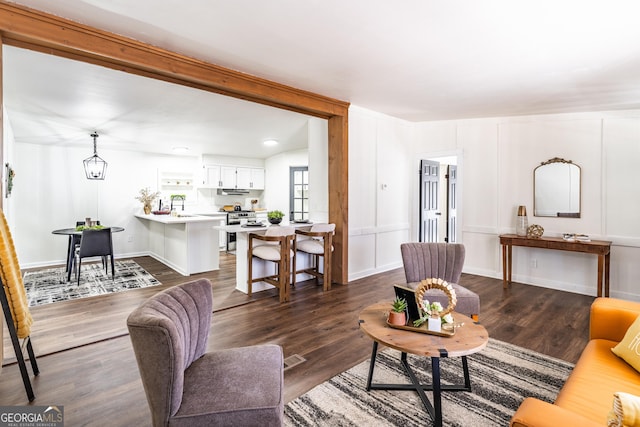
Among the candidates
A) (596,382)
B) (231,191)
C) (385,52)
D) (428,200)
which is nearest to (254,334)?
(596,382)

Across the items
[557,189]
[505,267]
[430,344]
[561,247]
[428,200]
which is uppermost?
[557,189]

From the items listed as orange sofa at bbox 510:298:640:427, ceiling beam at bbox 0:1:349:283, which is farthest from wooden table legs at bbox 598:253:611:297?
ceiling beam at bbox 0:1:349:283

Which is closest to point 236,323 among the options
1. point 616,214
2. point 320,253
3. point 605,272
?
point 320,253

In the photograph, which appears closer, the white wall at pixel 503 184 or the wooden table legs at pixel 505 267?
the white wall at pixel 503 184

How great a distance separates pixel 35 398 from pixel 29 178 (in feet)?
18.3

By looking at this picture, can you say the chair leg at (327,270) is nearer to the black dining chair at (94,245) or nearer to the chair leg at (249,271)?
the chair leg at (249,271)

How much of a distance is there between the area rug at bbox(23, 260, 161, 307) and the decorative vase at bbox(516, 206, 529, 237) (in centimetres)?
550

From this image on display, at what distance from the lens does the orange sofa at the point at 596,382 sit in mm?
1086

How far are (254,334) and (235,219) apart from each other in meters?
5.10

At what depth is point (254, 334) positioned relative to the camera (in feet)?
9.95

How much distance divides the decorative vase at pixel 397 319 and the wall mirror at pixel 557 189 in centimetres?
400

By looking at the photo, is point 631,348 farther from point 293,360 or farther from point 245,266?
point 245,266

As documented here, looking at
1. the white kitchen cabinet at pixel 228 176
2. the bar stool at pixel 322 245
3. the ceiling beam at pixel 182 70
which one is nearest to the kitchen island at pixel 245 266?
the bar stool at pixel 322 245

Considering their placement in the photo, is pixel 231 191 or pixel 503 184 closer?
pixel 503 184
